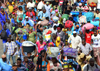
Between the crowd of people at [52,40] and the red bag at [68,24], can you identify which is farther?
the red bag at [68,24]

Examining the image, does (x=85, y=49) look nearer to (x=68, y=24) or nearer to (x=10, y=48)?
(x=68, y=24)

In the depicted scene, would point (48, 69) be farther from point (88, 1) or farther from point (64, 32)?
point (88, 1)

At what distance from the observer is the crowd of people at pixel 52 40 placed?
24.9 feet

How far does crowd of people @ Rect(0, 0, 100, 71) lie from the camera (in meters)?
7.58

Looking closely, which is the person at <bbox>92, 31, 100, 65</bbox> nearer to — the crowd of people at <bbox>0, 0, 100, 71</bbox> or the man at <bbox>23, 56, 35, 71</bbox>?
the crowd of people at <bbox>0, 0, 100, 71</bbox>

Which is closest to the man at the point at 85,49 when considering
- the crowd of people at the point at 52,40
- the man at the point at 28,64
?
the crowd of people at the point at 52,40

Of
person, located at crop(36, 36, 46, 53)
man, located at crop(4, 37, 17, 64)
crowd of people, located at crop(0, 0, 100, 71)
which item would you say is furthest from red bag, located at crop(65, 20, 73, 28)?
man, located at crop(4, 37, 17, 64)

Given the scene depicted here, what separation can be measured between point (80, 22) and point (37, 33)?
9.72 ft

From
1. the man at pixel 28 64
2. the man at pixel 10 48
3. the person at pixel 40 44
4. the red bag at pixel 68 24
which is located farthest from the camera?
the red bag at pixel 68 24

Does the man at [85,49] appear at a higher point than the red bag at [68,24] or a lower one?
lower

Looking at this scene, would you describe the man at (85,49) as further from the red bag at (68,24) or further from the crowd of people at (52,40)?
the red bag at (68,24)

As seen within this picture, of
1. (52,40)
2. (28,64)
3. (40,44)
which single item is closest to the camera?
(28,64)

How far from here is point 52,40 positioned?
10.4 m

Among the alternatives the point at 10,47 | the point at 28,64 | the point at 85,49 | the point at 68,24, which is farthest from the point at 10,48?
the point at 68,24
